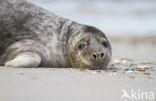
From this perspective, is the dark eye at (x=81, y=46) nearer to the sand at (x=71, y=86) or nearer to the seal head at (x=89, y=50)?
the seal head at (x=89, y=50)

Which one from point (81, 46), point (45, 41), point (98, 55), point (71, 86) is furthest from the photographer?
point (45, 41)

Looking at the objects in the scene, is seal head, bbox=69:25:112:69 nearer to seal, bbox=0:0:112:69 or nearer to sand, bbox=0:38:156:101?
seal, bbox=0:0:112:69

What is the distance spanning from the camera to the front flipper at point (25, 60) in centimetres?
596

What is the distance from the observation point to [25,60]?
606 centimetres

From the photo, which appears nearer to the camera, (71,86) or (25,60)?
(71,86)

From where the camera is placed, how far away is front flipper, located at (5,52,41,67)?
596 cm

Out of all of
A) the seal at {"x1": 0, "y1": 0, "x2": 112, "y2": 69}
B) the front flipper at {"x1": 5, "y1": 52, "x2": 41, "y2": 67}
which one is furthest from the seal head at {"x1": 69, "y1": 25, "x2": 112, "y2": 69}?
the front flipper at {"x1": 5, "y1": 52, "x2": 41, "y2": 67}

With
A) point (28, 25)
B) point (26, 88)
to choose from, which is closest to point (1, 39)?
point (28, 25)

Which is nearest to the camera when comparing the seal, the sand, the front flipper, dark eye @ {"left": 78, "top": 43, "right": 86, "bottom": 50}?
the sand

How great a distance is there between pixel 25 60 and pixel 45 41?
70cm

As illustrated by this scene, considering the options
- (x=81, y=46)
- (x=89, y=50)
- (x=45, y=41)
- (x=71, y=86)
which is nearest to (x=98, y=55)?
(x=89, y=50)

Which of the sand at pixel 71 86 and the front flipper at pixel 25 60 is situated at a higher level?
the front flipper at pixel 25 60

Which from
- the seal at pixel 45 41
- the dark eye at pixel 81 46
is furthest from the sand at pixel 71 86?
the dark eye at pixel 81 46

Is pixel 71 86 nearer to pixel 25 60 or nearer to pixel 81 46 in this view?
pixel 25 60
